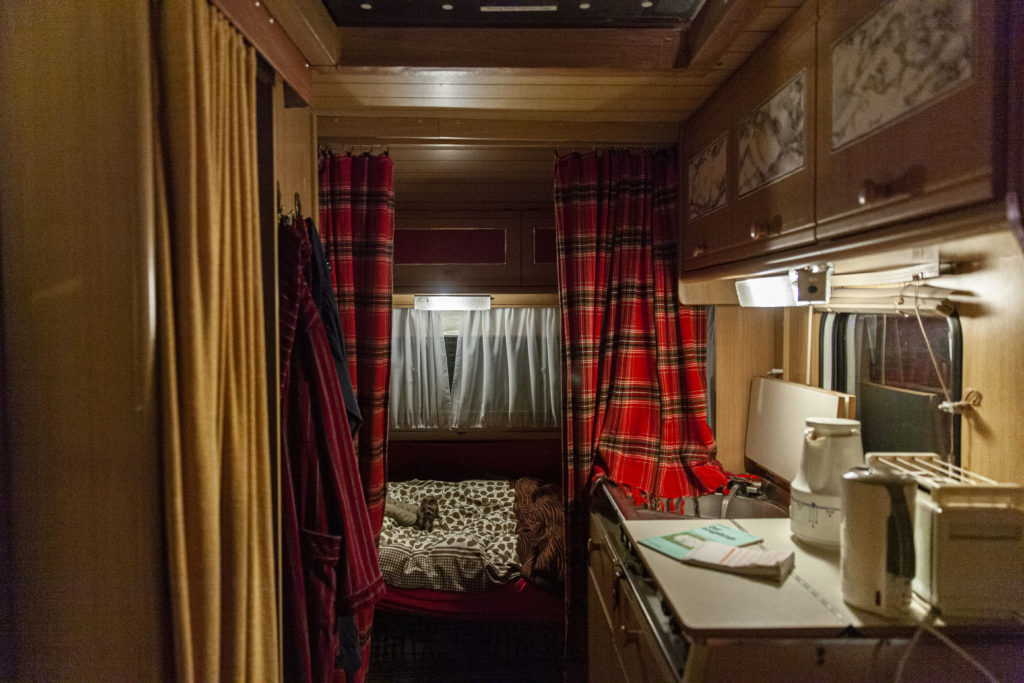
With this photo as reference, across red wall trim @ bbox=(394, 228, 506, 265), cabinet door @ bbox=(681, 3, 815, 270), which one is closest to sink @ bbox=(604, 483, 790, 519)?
cabinet door @ bbox=(681, 3, 815, 270)

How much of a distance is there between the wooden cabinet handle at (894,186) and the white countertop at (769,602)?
784 millimetres

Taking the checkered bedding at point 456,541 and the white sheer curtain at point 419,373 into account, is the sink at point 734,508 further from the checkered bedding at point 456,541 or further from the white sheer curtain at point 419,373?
the white sheer curtain at point 419,373

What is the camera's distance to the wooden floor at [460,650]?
245 cm

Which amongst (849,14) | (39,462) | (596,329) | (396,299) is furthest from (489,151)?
(39,462)

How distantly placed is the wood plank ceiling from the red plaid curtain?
0.13 meters

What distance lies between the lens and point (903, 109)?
86 centimetres

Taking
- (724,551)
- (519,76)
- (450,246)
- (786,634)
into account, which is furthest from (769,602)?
(450,246)

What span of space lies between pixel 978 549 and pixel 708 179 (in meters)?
1.20

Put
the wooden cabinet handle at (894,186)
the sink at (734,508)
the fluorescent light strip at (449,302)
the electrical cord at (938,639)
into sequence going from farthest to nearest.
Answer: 1. the fluorescent light strip at (449,302)
2. the sink at (734,508)
3. the electrical cord at (938,639)
4. the wooden cabinet handle at (894,186)

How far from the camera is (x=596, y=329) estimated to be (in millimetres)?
2043

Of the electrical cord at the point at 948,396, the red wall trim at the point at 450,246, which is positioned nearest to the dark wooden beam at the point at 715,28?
the electrical cord at the point at 948,396

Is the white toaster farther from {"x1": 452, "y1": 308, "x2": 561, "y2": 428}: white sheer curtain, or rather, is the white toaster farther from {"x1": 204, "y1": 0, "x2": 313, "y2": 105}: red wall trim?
{"x1": 452, "y1": 308, "x2": 561, "y2": 428}: white sheer curtain

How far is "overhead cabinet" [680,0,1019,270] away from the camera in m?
0.72

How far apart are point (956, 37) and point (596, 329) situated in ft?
4.51
